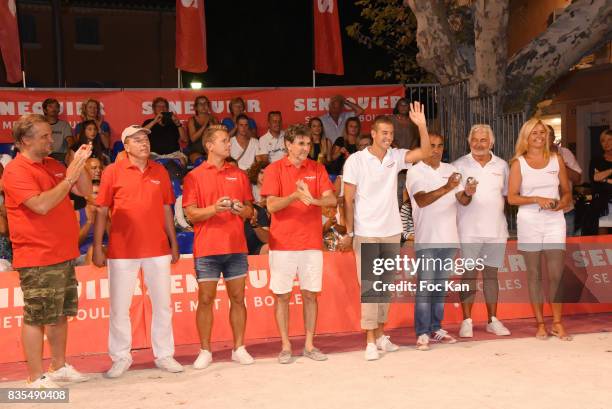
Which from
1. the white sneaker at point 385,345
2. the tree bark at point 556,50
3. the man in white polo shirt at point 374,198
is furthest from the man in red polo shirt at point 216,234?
the tree bark at point 556,50

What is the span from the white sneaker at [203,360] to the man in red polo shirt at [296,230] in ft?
2.13

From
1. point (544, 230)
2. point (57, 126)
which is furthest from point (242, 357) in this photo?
point (57, 126)

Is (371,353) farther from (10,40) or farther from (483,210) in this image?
(10,40)

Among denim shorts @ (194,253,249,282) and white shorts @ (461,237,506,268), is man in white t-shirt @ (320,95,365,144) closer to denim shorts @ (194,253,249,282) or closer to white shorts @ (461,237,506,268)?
white shorts @ (461,237,506,268)

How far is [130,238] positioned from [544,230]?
159 inches

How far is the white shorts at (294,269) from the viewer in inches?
269

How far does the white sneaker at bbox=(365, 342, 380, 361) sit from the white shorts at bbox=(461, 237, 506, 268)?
152cm

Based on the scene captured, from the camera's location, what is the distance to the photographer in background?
11426 mm

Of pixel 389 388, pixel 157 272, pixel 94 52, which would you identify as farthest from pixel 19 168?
pixel 94 52

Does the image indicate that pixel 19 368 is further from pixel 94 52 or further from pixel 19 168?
pixel 94 52

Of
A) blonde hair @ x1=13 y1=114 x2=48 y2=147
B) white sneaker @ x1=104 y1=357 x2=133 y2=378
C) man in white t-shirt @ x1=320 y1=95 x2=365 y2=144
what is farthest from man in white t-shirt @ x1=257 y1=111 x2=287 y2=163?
blonde hair @ x1=13 y1=114 x2=48 y2=147

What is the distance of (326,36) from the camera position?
15.0 m

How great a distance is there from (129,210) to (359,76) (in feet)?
96.0

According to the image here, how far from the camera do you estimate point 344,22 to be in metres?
32.3
